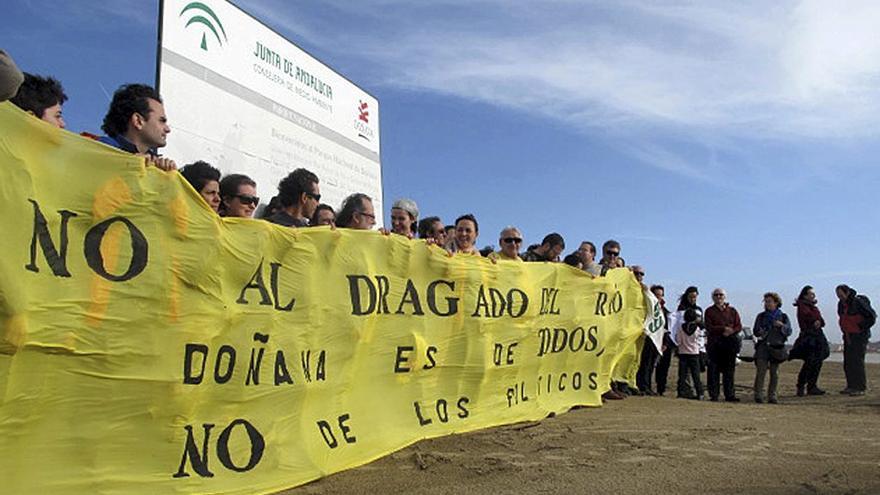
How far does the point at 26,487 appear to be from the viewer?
138 inches

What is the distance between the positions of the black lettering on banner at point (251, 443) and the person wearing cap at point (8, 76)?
7.82 feet

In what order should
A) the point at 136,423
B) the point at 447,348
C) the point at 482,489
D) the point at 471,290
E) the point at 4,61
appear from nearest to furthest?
the point at 4,61 < the point at 136,423 < the point at 482,489 < the point at 447,348 < the point at 471,290

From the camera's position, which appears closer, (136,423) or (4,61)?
(4,61)

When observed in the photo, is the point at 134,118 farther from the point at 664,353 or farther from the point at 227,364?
the point at 664,353

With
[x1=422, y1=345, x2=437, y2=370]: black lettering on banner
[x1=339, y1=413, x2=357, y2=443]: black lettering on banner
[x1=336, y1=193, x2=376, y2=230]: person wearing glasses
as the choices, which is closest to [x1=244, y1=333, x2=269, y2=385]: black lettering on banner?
[x1=339, y1=413, x2=357, y2=443]: black lettering on banner

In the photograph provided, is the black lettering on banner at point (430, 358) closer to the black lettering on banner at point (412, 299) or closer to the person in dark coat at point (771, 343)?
the black lettering on banner at point (412, 299)

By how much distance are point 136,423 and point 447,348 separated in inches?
112

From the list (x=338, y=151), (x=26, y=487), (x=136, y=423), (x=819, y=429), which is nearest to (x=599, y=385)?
(x=819, y=429)

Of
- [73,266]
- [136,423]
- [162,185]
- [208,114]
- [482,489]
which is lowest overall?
[482,489]

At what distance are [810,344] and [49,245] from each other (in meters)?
11.2

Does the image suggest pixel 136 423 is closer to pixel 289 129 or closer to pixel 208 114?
pixel 208 114

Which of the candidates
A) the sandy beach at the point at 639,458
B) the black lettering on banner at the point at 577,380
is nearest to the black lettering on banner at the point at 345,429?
the sandy beach at the point at 639,458

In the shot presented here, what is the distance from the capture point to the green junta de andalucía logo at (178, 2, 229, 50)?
659cm

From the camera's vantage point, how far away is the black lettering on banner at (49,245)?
11.4 feet
